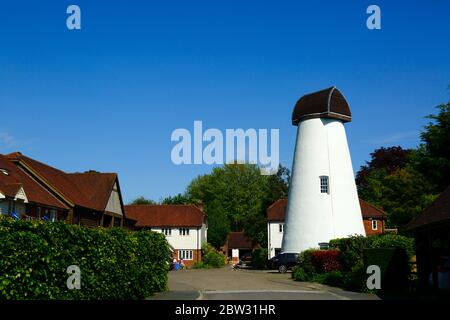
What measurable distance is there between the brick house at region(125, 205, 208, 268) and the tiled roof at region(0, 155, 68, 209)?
89.0ft

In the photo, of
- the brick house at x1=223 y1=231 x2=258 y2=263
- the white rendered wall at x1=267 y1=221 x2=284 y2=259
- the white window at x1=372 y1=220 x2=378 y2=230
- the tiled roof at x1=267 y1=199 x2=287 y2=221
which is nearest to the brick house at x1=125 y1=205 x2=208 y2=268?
the tiled roof at x1=267 y1=199 x2=287 y2=221

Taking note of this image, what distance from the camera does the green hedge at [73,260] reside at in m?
12.0

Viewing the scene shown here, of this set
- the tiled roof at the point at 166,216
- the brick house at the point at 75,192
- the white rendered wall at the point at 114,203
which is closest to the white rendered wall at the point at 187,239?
the tiled roof at the point at 166,216

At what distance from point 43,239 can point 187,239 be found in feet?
190

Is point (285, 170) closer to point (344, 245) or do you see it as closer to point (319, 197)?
point (319, 197)

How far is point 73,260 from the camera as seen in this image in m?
14.6

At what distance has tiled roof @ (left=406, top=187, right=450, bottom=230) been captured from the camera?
19.1 metres

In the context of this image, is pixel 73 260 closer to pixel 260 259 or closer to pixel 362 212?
pixel 260 259

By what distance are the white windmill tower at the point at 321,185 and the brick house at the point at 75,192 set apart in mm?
17067

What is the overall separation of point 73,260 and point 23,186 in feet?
85.7

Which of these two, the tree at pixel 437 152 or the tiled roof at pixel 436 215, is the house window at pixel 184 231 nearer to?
the tree at pixel 437 152

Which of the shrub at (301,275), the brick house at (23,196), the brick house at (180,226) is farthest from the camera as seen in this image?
the brick house at (180,226)

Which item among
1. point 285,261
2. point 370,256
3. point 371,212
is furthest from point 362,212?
→ point 370,256
